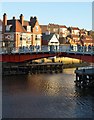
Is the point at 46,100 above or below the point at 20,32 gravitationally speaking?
below

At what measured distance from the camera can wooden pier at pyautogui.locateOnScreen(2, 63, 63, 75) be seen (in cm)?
5906

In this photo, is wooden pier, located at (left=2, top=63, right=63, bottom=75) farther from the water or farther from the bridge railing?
the water

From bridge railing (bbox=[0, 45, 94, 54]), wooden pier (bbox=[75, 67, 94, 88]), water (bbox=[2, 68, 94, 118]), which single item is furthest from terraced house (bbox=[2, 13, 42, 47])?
wooden pier (bbox=[75, 67, 94, 88])

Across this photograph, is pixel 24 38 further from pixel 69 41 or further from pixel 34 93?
pixel 34 93

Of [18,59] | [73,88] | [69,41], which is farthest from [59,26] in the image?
[73,88]

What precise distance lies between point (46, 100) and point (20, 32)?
45446 mm

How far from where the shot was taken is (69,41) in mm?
106375

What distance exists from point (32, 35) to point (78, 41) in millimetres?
36780

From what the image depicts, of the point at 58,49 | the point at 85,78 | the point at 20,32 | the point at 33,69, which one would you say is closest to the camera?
the point at 85,78

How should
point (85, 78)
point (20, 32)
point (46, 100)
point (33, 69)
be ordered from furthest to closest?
point (20, 32) < point (33, 69) < point (85, 78) < point (46, 100)

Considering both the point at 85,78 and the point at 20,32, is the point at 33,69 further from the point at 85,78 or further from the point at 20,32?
the point at 85,78

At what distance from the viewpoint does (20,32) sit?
78.4 m

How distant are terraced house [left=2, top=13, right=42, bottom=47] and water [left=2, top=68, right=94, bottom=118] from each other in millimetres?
30236

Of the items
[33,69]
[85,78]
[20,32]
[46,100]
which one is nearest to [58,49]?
[85,78]
